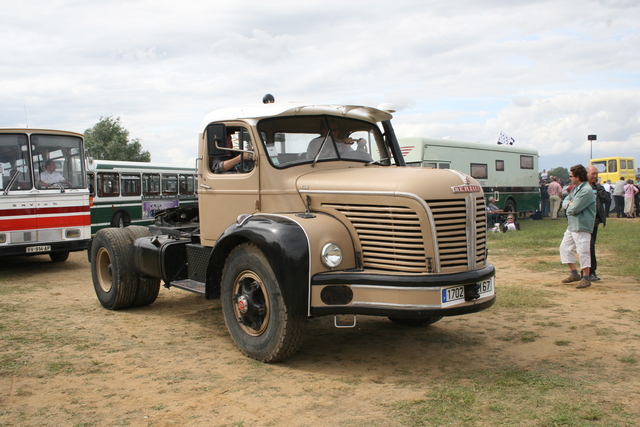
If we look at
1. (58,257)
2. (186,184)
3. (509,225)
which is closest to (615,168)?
(509,225)

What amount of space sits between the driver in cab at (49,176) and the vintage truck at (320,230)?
5.94m

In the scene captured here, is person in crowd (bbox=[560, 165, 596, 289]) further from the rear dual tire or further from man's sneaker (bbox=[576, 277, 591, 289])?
the rear dual tire

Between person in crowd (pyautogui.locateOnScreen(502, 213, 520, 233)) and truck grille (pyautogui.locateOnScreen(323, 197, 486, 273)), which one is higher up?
truck grille (pyautogui.locateOnScreen(323, 197, 486, 273))

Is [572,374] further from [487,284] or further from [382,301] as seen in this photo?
[382,301]

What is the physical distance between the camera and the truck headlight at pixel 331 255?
4.93 metres

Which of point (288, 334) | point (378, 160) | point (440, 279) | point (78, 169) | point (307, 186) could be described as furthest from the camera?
point (78, 169)

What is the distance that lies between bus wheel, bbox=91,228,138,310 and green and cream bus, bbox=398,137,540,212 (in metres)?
13.0

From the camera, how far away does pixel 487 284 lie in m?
5.19

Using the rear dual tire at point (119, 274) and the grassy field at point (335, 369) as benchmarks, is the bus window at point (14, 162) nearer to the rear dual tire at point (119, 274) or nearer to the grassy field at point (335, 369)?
the grassy field at point (335, 369)

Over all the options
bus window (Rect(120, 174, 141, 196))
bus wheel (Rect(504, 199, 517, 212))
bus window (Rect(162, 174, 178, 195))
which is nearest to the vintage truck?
bus window (Rect(120, 174, 141, 196))

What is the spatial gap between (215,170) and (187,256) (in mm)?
1133

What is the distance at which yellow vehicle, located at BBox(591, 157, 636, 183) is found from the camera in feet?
114

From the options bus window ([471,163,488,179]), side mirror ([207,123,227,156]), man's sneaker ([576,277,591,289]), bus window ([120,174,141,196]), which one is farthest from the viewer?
bus window ([471,163,488,179])

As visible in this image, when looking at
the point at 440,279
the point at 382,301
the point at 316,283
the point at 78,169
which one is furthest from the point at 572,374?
the point at 78,169
